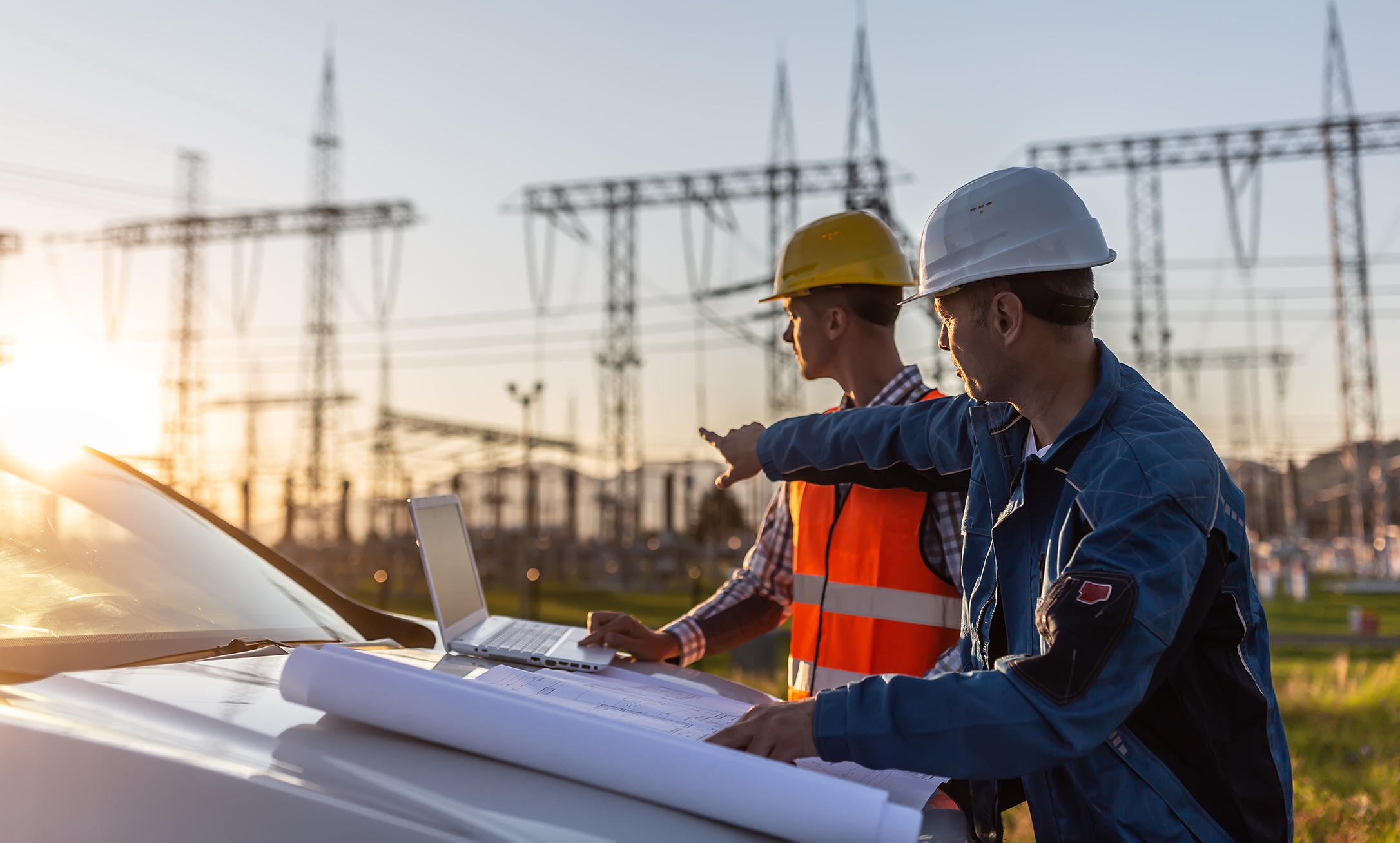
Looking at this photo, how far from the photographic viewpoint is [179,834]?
3.84ft

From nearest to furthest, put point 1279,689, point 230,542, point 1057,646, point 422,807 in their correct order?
point 422,807
point 1057,646
point 230,542
point 1279,689

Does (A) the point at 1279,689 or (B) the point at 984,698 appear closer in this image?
(B) the point at 984,698

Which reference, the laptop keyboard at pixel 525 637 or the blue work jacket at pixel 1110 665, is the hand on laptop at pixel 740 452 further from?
the blue work jacket at pixel 1110 665

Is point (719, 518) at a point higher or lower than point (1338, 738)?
lower

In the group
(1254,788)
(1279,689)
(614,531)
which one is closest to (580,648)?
(1254,788)

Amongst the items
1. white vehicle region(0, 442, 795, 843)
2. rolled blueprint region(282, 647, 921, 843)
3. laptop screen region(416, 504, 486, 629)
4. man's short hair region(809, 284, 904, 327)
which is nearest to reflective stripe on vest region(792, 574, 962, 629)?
man's short hair region(809, 284, 904, 327)

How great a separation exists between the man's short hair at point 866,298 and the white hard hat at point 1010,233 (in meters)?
1.05

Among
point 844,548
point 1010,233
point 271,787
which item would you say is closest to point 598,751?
point 271,787

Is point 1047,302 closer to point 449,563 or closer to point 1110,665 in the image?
point 1110,665

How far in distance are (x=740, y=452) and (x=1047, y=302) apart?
1019 millimetres

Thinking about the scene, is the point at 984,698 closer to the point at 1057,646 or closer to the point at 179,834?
the point at 1057,646

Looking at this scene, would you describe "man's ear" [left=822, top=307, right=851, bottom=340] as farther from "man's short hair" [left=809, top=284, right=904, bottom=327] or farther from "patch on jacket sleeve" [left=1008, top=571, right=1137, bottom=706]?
"patch on jacket sleeve" [left=1008, top=571, right=1137, bottom=706]

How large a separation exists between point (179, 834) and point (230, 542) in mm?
1512

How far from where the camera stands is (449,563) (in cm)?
250
